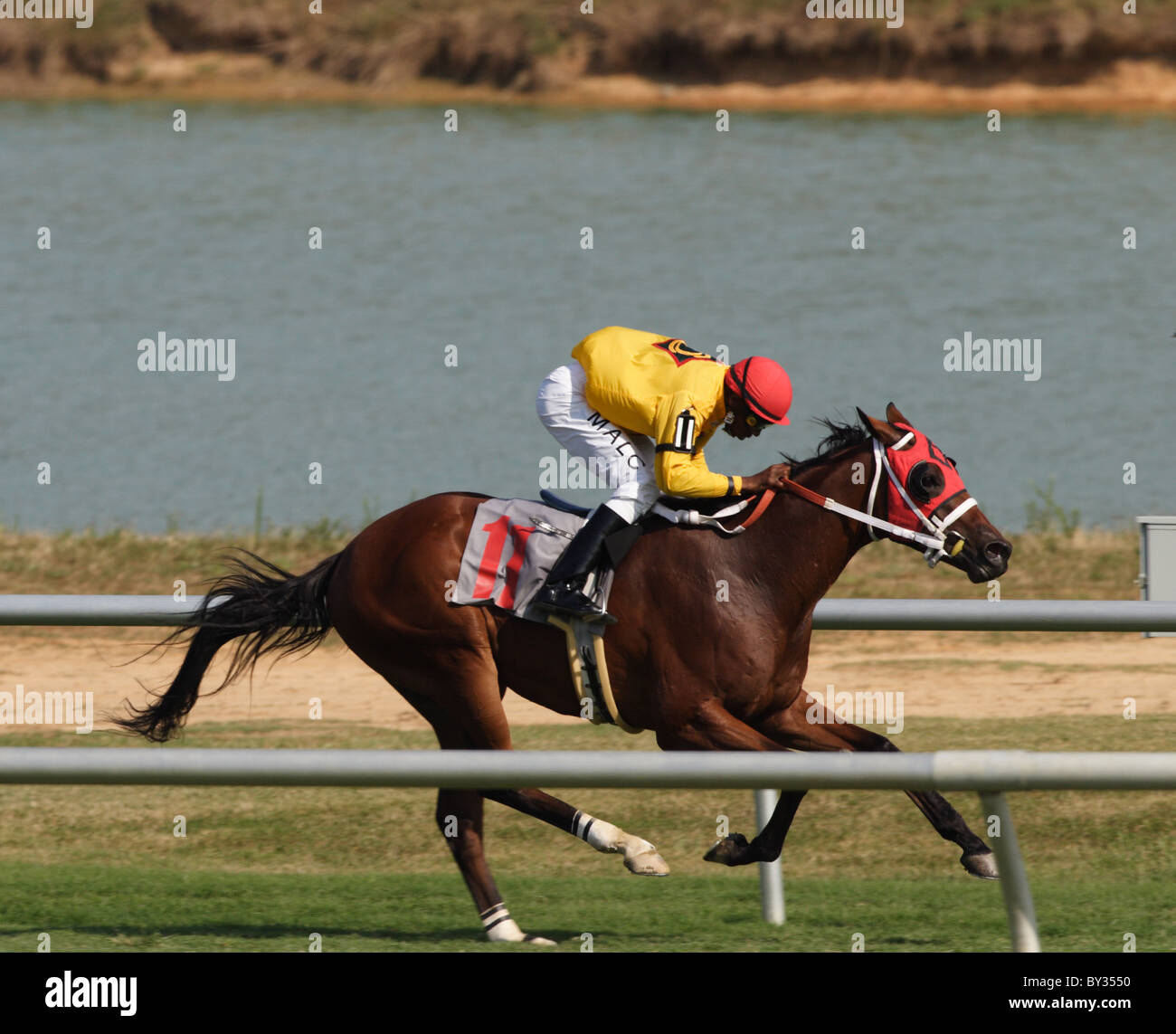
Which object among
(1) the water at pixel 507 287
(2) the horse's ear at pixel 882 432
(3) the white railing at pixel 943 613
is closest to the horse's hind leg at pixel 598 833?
(3) the white railing at pixel 943 613

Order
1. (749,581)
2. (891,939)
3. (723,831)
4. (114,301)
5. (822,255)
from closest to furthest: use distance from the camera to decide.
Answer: (891,939) → (749,581) → (723,831) → (114,301) → (822,255)

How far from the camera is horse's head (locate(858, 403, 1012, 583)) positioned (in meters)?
5.24

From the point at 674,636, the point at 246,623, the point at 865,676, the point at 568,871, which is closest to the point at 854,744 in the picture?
the point at 674,636

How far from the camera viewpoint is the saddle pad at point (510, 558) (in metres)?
5.42

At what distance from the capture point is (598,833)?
5262mm

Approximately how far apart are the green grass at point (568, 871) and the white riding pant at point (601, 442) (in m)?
1.18

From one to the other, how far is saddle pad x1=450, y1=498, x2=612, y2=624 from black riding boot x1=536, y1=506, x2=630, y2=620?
0.07 m

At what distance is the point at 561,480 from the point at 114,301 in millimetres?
9658

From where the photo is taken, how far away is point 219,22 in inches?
1208

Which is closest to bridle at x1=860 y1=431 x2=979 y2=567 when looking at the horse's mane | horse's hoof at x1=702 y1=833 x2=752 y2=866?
the horse's mane

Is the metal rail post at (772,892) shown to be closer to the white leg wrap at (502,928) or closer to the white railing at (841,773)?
the white leg wrap at (502,928)

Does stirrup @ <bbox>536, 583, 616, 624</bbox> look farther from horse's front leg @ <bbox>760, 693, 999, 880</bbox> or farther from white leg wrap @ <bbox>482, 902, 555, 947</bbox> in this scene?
white leg wrap @ <bbox>482, 902, 555, 947</bbox>

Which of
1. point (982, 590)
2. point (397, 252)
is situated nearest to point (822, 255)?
point (397, 252)
